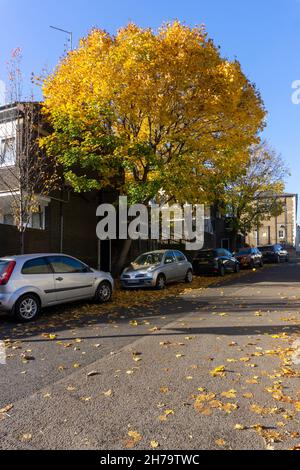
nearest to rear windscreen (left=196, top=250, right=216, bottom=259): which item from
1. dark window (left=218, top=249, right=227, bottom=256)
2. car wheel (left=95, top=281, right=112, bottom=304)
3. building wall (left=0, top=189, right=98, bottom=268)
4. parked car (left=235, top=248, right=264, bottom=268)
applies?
dark window (left=218, top=249, right=227, bottom=256)

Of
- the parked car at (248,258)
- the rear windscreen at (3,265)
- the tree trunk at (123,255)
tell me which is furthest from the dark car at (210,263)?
the rear windscreen at (3,265)

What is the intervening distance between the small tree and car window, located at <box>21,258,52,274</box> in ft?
13.2

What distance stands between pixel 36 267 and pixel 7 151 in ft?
24.8

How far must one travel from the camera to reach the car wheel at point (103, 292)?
12286 millimetres

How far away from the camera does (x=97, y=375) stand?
224 inches

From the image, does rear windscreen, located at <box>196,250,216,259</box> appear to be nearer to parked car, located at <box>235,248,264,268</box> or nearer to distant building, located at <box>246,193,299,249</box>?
parked car, located at <box>235,248,264,268</box>

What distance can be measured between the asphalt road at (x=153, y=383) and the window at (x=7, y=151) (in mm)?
7999

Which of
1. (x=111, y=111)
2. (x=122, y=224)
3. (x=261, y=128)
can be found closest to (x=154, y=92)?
(x=111, y=111)

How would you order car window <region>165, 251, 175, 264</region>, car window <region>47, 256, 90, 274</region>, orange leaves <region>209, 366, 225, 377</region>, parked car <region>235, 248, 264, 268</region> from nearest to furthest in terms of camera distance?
orange leaves <region>209, 366, 225, 377</region> < car window <region>47, 256, 90, 274</region> < car window <region>165, 251, 175, 264</region> < parked car <region>235, 248, 264, 268</region>

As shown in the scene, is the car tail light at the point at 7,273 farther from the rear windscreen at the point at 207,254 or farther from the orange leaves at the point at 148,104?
the rear windscreen at the point at 207,254

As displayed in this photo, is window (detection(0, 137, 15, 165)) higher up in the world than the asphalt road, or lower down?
higher up

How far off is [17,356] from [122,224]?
45.9ft

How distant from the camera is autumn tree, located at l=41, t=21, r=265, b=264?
15.6 m

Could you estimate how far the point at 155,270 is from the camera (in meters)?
16.1
